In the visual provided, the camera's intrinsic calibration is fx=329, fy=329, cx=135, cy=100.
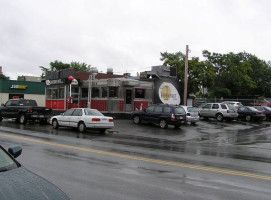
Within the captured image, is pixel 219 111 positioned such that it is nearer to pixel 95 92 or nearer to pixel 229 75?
pixel 95 92

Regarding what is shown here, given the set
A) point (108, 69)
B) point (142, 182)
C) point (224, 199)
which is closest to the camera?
point (224, 199)

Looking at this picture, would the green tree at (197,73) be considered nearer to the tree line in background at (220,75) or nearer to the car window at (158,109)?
the tree line in background at (220,75)

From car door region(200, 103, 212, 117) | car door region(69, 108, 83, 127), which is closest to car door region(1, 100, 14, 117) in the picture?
car door region(69, 108, 83, 127)


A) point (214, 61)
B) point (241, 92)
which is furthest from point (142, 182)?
point (241, 92)

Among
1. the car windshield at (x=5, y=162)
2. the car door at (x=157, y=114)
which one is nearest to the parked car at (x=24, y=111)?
the car door at (x=157, y=114)

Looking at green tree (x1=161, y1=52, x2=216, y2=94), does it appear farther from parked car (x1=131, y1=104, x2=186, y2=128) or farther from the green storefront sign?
the green storefront sign

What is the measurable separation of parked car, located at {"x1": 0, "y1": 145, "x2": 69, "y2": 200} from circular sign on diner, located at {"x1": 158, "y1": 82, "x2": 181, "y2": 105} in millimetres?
27492

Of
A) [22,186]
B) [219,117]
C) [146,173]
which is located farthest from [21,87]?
[22,186]

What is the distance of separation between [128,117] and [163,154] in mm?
17689

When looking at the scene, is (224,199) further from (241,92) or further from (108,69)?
(241,92)

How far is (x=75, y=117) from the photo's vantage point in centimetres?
1920

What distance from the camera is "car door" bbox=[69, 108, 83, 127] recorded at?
1904 cm

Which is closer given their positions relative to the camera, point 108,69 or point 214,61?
point 108,69

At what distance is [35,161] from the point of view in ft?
29.2
